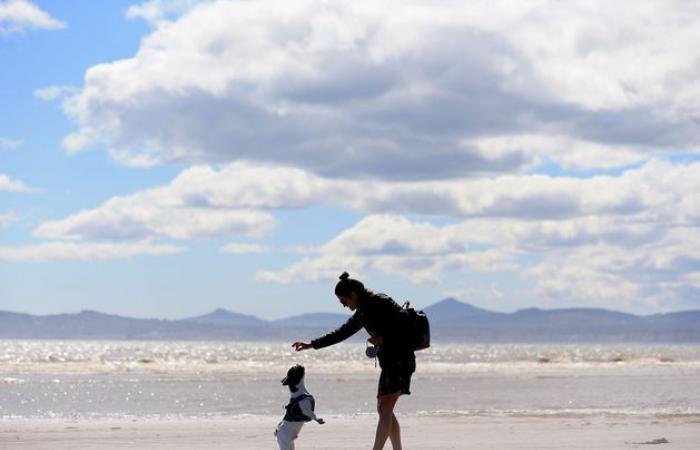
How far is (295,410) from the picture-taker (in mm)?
9852

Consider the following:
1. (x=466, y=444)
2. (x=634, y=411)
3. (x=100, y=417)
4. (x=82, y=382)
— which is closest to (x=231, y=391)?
(x=82, y=382)

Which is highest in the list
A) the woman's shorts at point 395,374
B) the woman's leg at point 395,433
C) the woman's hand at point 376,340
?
the woman's hand at point 376,340

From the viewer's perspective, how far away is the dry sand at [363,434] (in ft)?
42.2

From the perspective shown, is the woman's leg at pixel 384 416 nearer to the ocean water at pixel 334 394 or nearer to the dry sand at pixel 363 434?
the dry sand at pixel 363 434

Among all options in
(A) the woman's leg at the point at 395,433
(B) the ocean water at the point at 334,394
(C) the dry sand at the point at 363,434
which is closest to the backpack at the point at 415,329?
(A) the woman's leg at the point at 395,433

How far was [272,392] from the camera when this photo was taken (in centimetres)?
2678

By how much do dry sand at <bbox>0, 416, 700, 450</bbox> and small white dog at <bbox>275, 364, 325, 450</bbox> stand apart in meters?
2.73

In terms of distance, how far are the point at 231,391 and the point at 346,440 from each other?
550 inches

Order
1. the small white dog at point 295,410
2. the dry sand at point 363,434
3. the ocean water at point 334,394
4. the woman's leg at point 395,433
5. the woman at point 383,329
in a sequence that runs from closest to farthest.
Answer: the woman at point 383,329 → the small white dog at point 295,410 → the woman's leg at point 395,433 → the dry sand at point 363,434 → the ocean water at point 334,394

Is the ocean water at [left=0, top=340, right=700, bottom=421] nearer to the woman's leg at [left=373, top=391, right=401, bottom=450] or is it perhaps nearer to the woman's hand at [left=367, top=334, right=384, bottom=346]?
the woman's leg at [left=373, top=391, right=401, bottom=450]

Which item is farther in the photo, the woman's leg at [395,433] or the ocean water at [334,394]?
the ocean water at [334,394]

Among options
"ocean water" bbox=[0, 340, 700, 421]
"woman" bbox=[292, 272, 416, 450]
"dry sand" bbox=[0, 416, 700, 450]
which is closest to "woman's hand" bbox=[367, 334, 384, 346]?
"woman" bbox=[292, 272, 416, 450]

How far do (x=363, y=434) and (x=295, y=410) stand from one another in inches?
187

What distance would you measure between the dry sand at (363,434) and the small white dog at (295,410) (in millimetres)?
2732
